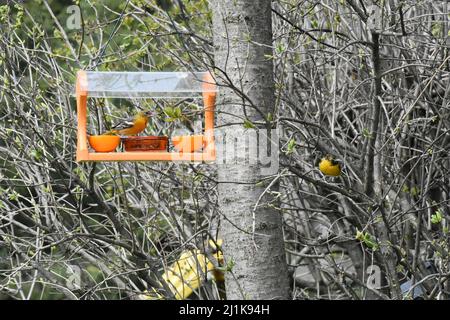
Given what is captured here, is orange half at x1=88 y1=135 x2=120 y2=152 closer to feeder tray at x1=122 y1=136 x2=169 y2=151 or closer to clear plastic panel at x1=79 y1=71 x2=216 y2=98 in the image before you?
feeder tray at x1=122 y1=136 x2=169 y2=151

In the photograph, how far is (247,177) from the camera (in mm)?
4680

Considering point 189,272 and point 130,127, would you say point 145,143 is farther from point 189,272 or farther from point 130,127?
point 189,272

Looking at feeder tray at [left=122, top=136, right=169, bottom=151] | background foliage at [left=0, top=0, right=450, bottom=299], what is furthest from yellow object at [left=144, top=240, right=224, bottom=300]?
feeder tray at [left=122, top=136, right=169, bottom=151]

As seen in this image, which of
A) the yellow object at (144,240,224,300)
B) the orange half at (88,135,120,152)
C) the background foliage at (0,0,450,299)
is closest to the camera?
the orange half at (88,135,120,152)

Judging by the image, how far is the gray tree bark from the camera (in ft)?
15.4

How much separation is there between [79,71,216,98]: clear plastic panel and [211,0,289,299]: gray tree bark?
7.5 inches

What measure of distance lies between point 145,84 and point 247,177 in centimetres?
80

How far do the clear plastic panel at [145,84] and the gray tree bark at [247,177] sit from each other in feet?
0.63

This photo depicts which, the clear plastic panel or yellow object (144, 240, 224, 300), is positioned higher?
the clear plastic panel

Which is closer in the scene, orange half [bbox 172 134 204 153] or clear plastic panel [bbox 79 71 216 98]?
orange half [bbox 172 134 204 153]

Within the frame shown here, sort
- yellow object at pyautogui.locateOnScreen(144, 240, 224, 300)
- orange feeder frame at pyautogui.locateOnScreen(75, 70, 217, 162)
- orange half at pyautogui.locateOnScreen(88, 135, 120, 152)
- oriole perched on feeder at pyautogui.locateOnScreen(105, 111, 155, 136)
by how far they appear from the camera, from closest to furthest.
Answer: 1. orange feeder frame at pyautogui.locateOnScreen(75, 70, 217, 162)
2. orange half at pyautogui.locateOnScreen(88, 135, 120, 152)
3. oriole perched on feeder at pyautogui.locateOnScreen(105, 111, 155, 136)
4. yellow object at pyautogui.locateOnScreen(144, 240, 224, 300)

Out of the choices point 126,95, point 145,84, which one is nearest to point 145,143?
point 145,84
